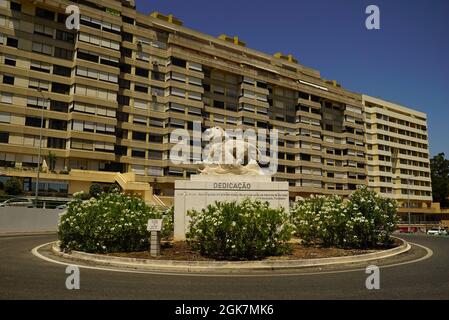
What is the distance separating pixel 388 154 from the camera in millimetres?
93000

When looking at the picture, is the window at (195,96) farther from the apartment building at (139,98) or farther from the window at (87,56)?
the window at (87,56)

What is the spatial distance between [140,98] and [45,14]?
55.2 ft

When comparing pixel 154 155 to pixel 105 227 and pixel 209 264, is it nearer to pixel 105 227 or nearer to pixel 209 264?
pixel 105 227

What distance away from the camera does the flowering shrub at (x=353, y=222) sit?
1658cm

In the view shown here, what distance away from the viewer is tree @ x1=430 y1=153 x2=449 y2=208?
104 m

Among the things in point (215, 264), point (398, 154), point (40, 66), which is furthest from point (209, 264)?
point (398, 154)

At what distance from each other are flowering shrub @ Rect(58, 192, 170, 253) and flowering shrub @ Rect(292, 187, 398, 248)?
7.03 meters

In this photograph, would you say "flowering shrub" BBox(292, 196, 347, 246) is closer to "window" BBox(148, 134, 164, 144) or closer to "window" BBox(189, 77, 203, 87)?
"window" BBox(148, 134, 164, 144)

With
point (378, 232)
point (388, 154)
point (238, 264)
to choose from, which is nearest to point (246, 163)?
point (378, 232)

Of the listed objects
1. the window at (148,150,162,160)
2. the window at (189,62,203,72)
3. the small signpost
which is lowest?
the small signpost

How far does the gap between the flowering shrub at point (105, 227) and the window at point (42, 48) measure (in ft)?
144

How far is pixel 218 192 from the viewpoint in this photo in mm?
18812

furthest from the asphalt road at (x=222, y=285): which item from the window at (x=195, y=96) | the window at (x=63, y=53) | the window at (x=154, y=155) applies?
the window at (x=195, y=96)

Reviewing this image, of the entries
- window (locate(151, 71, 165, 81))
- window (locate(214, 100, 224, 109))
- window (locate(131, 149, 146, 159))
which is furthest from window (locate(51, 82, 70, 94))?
window (locate(214, 100, 224, 109))
